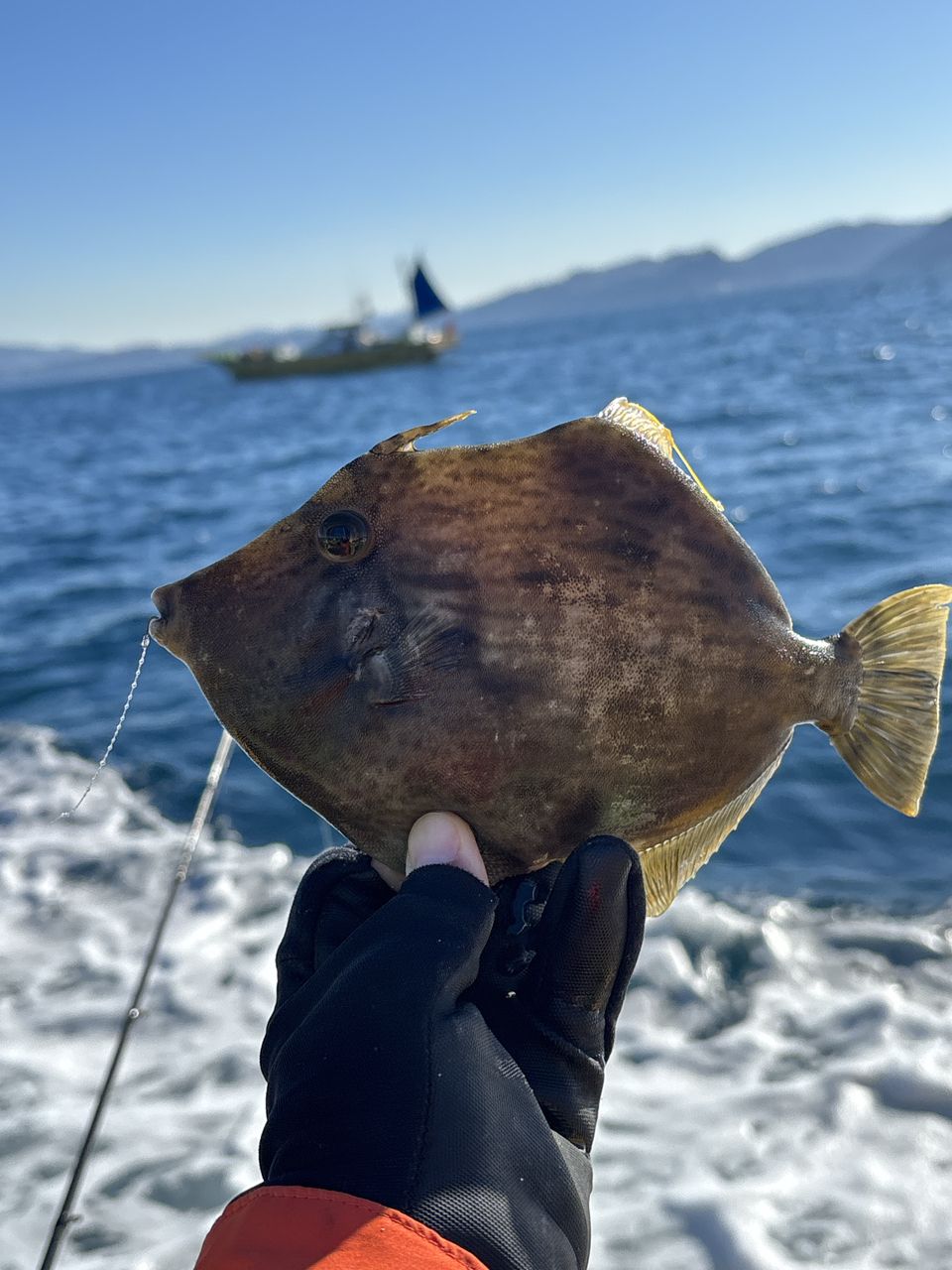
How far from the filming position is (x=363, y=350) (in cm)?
6925

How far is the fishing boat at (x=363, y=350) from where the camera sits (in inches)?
2675

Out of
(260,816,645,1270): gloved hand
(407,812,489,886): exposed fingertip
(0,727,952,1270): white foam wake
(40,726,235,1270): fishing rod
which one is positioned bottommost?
(0,727,952,1270): white foam wake

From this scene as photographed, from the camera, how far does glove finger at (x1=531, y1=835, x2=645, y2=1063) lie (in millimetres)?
1848

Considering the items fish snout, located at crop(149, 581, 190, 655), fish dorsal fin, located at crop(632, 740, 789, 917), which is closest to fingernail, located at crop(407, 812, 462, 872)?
fish dorsal fin, located at crop(632, 740, 789, 917)

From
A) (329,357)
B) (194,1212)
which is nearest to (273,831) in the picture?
(194,1212)

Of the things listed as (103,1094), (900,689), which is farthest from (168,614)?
(103,1094)

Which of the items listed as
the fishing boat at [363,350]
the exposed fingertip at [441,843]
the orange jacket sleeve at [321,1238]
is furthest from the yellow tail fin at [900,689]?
the fishing boat at [363,350]

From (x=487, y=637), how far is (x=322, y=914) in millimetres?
722

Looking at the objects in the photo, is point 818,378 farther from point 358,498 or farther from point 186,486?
point 358,498

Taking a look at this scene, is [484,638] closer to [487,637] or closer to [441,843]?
[487,637]

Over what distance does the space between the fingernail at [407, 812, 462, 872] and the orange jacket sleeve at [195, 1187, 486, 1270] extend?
23.7 inches

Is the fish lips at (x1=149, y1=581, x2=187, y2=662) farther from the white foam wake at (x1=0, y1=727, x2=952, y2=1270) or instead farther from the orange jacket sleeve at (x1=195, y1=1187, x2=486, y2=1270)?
the white foam wake at (x1=0, y1=727, x2=952, y2=1270)

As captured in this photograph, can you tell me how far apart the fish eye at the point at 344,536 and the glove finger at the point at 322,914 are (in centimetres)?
66

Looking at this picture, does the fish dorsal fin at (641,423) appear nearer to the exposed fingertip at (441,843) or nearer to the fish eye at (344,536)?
the fish eye at (344,536)
